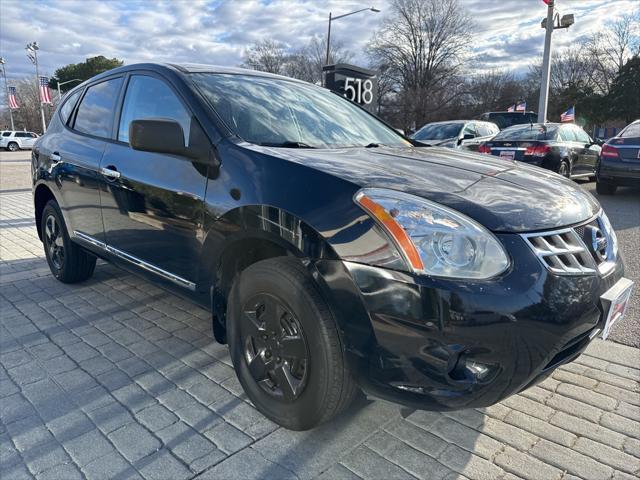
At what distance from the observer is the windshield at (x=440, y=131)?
12438mm

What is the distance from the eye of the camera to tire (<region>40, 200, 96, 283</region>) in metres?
4.11

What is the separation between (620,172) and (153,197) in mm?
8937

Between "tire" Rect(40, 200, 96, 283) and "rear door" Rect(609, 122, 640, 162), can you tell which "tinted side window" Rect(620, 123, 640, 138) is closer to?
"rear door" Rect(609, 122, 640, 162)

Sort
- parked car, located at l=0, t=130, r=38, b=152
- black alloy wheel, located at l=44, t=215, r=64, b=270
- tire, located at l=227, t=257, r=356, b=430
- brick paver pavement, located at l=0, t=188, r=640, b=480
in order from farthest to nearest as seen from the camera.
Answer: parked car, located at l=0, t=130, r=38, b=152, black alloy wheel, located at l=44, t=215, r=64, b=270, brick paver pavement, located at l=0, t=188, r=640, b=480, tire, located at l=227, t=257, r=356, b=430

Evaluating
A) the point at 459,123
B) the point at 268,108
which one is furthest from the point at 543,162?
the point at 268,108

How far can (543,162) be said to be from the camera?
31.7 feet

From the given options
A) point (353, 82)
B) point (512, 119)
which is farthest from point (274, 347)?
point (512, 119)

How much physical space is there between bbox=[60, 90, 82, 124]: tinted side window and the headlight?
3.37m

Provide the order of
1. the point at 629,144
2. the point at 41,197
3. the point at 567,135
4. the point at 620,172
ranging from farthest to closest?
the point at 567,135
the point at 620,172
the point at 629,144
the point at 41,197

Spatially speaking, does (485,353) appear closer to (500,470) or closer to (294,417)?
(500,470)

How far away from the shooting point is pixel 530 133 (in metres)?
10.1

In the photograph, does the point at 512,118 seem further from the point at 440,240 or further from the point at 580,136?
the point at 440,240

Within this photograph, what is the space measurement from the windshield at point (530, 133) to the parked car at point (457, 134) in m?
1.41

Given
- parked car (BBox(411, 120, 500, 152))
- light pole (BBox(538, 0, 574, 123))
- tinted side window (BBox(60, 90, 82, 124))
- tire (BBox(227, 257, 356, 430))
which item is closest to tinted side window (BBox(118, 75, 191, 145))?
tire (BBox(227, 257, 356, 430))
